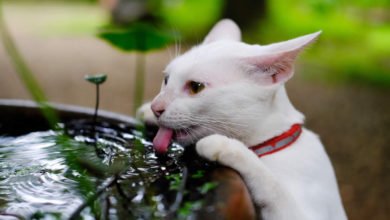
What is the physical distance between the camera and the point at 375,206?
13.0ft

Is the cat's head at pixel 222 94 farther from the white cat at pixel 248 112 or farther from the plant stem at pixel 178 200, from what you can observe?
the plant stem at pixel 178 200

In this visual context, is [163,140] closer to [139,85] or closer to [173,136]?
[173,136]

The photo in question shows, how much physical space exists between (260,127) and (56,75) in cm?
533

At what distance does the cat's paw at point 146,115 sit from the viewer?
1986 mm

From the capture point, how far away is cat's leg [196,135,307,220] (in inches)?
62.2

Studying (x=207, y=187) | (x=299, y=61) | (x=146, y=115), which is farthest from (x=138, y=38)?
(x=299, y=61)

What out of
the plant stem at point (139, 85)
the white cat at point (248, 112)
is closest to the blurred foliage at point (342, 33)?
the plant stem at point (139, 85)

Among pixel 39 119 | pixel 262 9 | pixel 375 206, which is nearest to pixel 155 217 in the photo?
pixel 39 119

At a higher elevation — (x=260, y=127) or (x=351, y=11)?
(x=260, y=127)

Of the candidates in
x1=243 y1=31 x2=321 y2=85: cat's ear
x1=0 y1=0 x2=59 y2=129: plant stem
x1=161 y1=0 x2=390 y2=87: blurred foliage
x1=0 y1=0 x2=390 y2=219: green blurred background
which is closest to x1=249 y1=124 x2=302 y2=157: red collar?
x1=243 y1=31 x2=321 y2=85: cat's ear

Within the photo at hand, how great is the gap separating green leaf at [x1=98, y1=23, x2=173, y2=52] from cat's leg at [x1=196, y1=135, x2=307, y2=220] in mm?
311

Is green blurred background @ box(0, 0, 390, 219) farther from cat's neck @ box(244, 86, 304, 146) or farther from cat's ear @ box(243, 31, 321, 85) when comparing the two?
cat's ear @ box(243, 31, 321, 85)

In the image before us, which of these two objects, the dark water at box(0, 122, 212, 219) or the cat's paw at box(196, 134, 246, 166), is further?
the cat's paw at box(196, 134, 246, 166)

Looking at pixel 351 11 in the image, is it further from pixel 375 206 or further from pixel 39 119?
pixel 39 119
